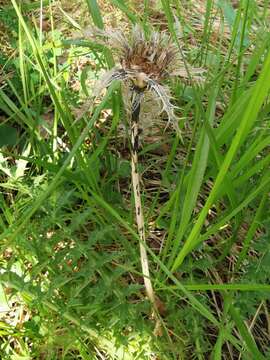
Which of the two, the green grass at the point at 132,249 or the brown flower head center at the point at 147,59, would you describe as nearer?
the brown flower head center at the point at 147,59

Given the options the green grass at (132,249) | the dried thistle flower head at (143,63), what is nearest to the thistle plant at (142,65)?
the dried thistle flower head at (143,63)

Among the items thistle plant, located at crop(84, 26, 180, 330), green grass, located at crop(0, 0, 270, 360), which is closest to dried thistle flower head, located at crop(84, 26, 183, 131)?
thistle plant, located at crop(84, 26, 180, 330)

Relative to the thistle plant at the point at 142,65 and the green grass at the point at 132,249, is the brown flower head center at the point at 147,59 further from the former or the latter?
the green grass at the point at 132,249

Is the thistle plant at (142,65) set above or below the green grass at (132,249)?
above

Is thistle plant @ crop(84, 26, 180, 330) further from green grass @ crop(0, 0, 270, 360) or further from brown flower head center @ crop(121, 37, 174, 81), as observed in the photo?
green grass @ crop(0, 0, 270, 360)

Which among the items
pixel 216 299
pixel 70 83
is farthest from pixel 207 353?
pixel 70 83

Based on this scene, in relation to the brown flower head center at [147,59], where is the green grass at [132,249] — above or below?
below

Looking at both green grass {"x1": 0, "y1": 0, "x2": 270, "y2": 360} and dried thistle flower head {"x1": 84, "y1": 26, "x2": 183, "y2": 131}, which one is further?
green grass {"x1": 0, "y1": 0, "x2": 270, "y2": 360}

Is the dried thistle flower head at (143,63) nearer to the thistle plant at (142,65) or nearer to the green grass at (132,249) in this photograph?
the thistle plant at (142,65)

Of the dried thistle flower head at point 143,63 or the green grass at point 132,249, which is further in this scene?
the green grass at point 132,249
